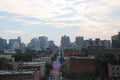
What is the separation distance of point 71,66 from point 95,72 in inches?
148

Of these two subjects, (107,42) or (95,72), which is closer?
(95,72)

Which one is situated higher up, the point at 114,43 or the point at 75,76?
the point at 114,43

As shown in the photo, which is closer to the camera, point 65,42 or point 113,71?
point 113,71

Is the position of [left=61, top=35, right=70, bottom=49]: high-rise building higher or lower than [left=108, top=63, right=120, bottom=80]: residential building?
higher

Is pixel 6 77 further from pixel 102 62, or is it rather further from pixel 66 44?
pixel 66 44

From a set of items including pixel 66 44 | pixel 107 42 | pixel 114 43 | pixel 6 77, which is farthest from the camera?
pixel 66 44

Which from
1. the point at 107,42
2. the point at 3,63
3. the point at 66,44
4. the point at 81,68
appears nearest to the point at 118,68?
the point at 81,68

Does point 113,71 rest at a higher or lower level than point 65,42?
lower

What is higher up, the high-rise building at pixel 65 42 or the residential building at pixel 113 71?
the high-rise building at pixel 65 42

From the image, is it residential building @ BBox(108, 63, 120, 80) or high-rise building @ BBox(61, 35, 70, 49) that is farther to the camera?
high-rise building @ BBox(61, 35, 70, 49)

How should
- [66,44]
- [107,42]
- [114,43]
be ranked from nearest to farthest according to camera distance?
[114,43]
[107,42]
[66,44]

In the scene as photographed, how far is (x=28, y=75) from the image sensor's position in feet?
90.5

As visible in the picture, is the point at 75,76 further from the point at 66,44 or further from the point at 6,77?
the point at 66,44

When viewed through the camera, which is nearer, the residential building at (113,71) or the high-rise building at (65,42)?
the residential building at (113,71)
